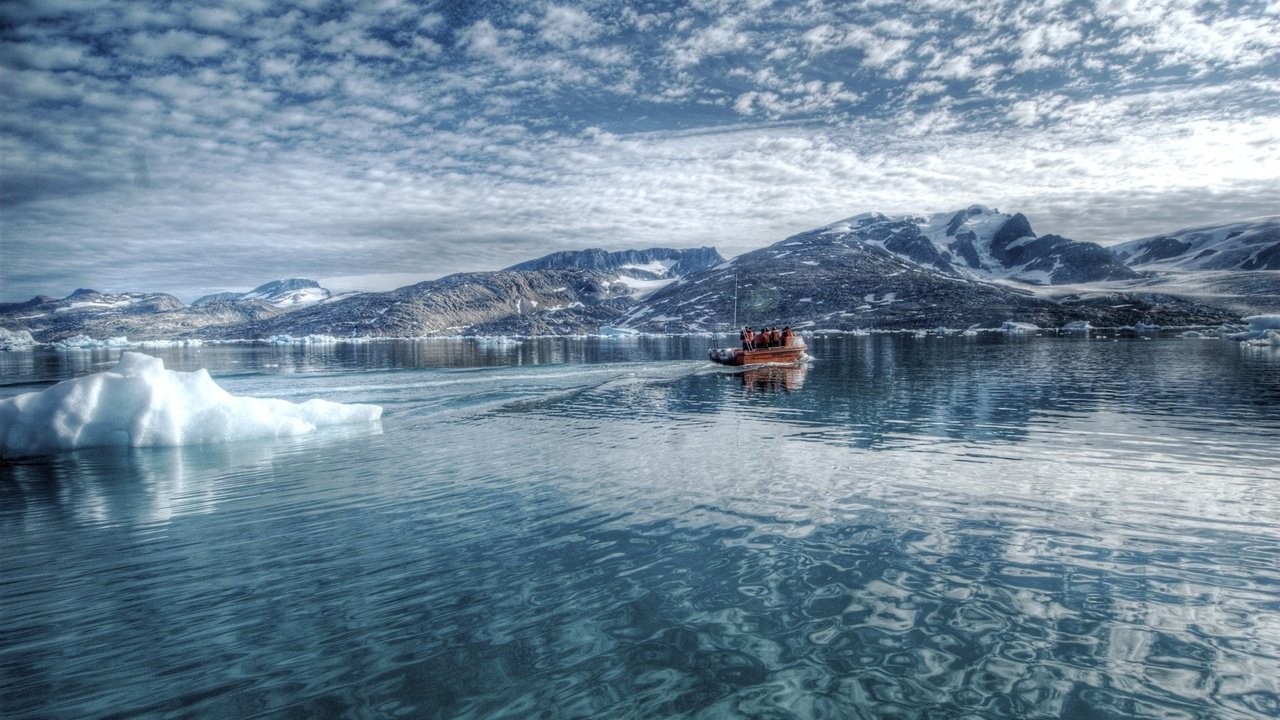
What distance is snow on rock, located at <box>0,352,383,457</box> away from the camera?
22781 millimetres

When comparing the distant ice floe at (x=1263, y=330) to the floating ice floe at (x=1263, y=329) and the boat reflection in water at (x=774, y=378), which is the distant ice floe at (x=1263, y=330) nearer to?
the floating ice floe at (x=1263, y=329)

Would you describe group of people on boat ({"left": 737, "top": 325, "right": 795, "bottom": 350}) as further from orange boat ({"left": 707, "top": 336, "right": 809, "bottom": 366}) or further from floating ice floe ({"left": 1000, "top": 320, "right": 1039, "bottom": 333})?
floating ice floe ({"left": 1000, "top": 320, "right": 1039, "bottom": 333})

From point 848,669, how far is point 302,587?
9.16 meters

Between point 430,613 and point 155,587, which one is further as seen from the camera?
point 155,587

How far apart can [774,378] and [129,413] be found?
4331 cm

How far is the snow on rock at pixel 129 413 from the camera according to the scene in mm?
22781

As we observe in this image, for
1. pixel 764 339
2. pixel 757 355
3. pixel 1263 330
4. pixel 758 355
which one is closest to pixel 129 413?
pixel 757 355

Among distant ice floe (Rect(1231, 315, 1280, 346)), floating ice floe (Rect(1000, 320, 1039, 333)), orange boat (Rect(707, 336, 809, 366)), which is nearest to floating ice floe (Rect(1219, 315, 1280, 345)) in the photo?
distant ice floe (Rect(1231, 315, 1280, 346))

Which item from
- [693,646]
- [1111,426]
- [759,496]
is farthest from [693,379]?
[693,646]

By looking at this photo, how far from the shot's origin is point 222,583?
35.2 feet

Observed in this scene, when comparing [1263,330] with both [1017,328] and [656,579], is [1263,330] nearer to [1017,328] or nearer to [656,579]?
[1017,328]

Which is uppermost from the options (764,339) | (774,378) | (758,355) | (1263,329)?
(764,339)

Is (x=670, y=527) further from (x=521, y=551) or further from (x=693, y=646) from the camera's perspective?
(x=693, y=646)

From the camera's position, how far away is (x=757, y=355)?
63781 millimetres
